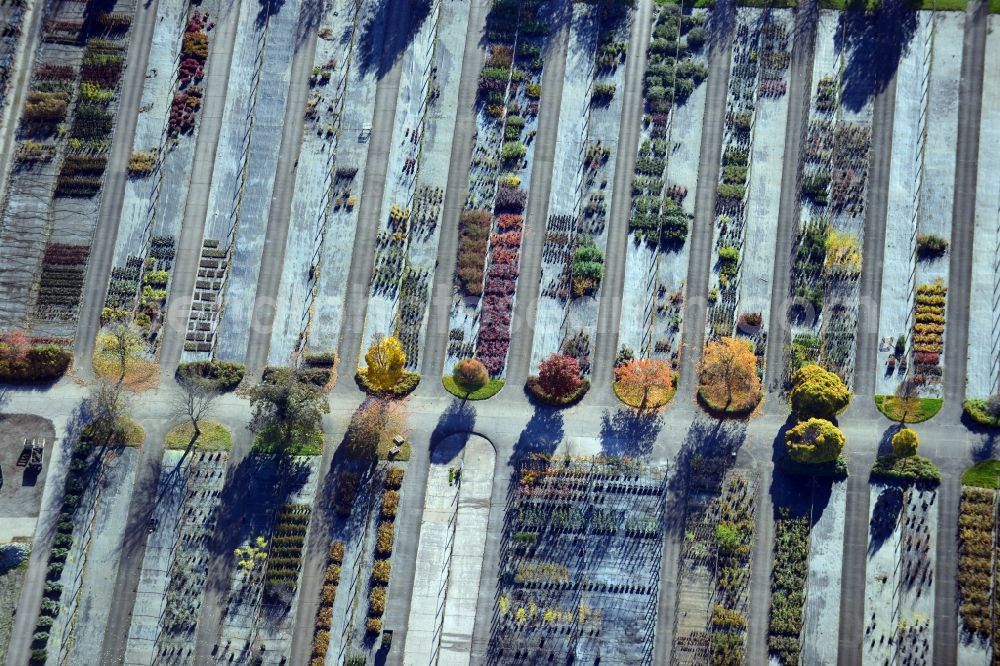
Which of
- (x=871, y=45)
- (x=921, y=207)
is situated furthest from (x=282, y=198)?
(x=921, y=207)

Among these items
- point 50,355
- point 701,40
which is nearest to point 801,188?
point 701,40

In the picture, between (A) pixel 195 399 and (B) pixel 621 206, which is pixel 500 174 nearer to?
(B) pixel 621 206

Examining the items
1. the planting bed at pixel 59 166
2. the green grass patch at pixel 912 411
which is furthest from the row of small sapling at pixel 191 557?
the green grass patch at pixel 912 411

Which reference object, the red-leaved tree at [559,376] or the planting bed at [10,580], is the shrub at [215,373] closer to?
the planting bed at [10,580]

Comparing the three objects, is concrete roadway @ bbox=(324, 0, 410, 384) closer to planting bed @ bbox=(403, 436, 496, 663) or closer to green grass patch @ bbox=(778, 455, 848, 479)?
planting bed @ bbox=(403, 436, 496, 663)

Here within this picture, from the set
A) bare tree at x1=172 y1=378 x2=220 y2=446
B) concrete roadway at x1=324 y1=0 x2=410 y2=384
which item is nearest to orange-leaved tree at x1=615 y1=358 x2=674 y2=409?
concrete roadway at x1=324 y1=0 x2=410 y2=384

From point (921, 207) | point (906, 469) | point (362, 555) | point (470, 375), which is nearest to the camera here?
point (906, 469)
